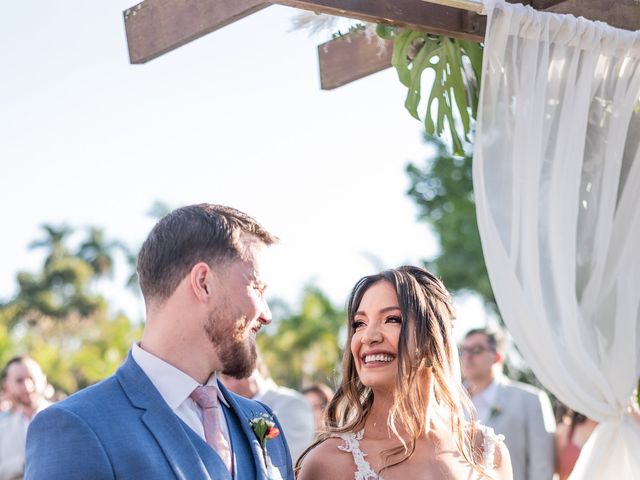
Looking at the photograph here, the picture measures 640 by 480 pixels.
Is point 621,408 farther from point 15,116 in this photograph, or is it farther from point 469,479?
point 15,116

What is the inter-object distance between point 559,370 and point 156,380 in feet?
5.37

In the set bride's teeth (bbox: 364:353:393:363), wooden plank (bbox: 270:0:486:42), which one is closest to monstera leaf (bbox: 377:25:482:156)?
wooden plank (bbox: 270:0:486:42)

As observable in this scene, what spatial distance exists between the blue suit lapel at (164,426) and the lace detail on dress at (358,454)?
1040 millimetres

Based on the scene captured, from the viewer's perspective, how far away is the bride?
3.96m

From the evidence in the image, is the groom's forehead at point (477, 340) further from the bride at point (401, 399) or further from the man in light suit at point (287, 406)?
the bride at point (401, 399)

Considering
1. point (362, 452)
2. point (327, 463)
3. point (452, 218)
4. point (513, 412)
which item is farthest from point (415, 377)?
point (452, 218)

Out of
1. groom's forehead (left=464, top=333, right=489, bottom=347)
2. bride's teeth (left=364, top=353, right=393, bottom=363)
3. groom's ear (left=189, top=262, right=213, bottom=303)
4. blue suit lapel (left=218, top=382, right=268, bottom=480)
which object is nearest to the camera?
groom's ear (left=189, top=262, right=213, bottom=303)

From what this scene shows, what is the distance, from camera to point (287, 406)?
7.48 m

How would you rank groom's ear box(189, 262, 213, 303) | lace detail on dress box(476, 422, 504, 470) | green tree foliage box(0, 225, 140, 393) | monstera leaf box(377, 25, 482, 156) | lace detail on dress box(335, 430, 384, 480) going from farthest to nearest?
green tree foliage box(0, 225, 140, 393) → monstera leaf box(377, 25, 482, 156) → lace detail on dress box(476, 422, 504, 470) → lace detail on dress box(335, 430, 384, 480) → groom's ear box(189, 262, 213, 303)

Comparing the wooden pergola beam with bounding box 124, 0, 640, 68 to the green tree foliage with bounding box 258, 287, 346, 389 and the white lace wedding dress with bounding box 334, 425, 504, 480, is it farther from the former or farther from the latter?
the green tree foliage with bounding box 258, 287, 346, 389

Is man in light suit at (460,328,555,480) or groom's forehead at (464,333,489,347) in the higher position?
groom's forehead at (464,333,489,347)

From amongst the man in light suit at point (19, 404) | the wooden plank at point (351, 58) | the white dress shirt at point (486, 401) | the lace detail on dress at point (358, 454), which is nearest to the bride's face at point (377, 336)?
the lace detail on dress at point (358, 454)

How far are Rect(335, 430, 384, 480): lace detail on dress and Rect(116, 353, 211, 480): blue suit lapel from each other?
1040 mm

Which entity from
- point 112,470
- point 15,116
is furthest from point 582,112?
point 15,116
